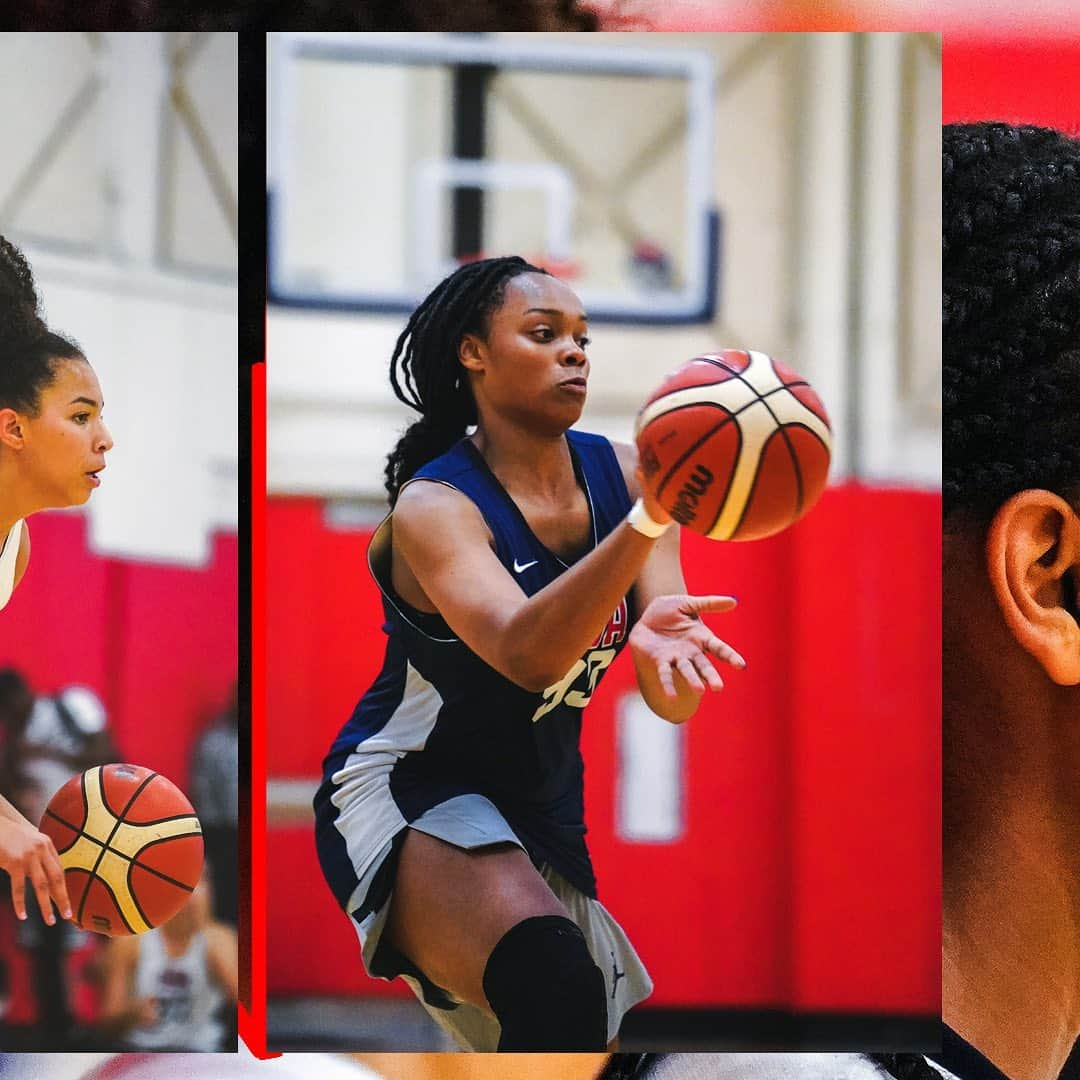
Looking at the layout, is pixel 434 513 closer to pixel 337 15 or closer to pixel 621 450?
pixel 621 450

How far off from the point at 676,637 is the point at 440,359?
24.4 inches

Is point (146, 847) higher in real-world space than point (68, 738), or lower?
lower

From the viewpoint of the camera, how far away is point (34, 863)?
2.23 meters

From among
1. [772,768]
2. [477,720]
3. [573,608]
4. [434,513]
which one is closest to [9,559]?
[434,513]

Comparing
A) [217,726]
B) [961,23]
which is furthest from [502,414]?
[961,23]

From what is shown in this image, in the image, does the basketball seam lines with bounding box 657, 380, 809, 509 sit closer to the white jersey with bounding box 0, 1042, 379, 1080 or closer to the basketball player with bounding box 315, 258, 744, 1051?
the basketball player with bounding box 315, 258, 744, 1051

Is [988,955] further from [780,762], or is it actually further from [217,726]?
[217,726]

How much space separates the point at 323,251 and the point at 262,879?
1.08 metres

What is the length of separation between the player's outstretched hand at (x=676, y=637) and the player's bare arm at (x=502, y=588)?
9 centimetres

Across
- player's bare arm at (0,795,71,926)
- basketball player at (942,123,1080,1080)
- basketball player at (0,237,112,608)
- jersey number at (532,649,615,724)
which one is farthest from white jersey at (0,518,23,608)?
basketball player at (942,123,1080,1080)

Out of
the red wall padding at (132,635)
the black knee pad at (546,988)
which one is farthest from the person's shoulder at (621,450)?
the black knee pad at (546,988)

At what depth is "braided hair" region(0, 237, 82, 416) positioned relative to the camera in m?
2.26

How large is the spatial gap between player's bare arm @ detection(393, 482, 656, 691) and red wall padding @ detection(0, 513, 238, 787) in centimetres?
34

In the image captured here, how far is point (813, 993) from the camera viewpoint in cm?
220
